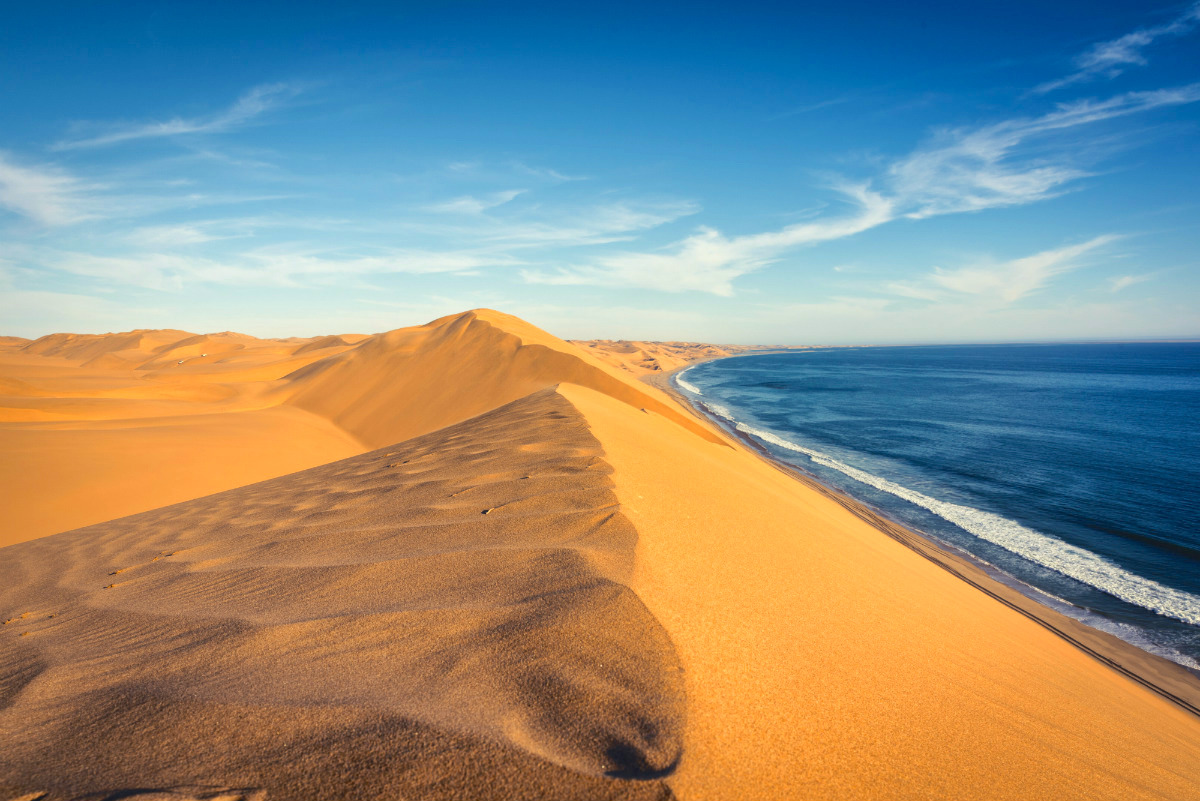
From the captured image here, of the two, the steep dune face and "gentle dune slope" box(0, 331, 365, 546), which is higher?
the steep dune face

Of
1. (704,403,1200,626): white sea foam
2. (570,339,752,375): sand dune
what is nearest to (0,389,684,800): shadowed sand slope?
(704,403,1200,626): white sea foam

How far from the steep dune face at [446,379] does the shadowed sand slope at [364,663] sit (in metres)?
9.10

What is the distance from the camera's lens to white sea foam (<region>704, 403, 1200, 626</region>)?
27.8 feet

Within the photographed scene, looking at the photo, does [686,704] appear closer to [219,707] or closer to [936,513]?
[219,707]

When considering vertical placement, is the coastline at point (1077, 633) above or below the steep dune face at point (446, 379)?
below

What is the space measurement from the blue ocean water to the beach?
3411mm

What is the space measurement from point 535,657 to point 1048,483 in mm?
18802

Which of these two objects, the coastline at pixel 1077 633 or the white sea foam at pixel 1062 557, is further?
the white sea foam at pixel 1062 557

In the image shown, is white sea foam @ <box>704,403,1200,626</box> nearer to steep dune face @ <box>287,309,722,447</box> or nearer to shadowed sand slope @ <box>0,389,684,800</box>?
steep dune face @ <box>287,309,722,447</box>

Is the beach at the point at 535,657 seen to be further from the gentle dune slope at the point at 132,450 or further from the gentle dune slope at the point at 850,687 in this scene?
the gentle dune slope at the point at 132,450

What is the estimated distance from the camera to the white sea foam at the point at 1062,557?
848cm

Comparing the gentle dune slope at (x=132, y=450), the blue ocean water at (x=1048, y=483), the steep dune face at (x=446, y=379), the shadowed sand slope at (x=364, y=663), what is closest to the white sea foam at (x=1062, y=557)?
the blue ocean water at (x=1048, y=483)

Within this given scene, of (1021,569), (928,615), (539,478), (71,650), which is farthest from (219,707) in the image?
(1021,569)

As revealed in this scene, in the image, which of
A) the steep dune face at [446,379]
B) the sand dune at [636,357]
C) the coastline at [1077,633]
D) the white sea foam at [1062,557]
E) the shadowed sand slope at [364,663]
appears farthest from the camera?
the sand dune at [636,357]
